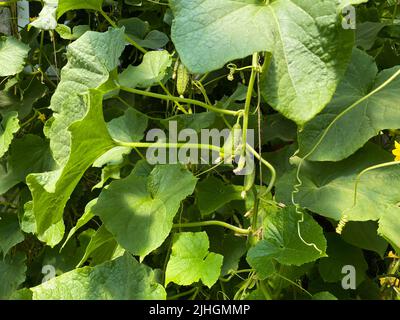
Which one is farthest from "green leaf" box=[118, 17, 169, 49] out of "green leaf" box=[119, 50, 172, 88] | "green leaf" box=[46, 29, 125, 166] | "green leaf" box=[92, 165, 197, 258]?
"green leaf" box=[92, 165, 197, 258]

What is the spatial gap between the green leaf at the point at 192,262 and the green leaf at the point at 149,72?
27cm

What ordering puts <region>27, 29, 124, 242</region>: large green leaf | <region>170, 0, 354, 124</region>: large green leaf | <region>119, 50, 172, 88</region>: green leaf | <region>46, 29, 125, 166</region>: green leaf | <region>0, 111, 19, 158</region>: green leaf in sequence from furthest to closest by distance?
<region>0, 111, 19, 158</region>: green leaf → <region>119, 50, 172, 88</region>: green leaf → <region>46, 29, 125, 166</region>: green leaf → <region>27, 29, 124, 242</region>: large green leaf → <region>170, 0, 354, 124</region>: large green leaf

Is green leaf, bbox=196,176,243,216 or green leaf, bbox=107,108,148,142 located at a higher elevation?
green leaf, bbox=107,108,148,142

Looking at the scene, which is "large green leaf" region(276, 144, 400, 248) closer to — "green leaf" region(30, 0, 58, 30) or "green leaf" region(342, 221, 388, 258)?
"green leaf" region(342, 221, 388, 258)

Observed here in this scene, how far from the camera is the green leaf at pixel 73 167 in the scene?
2.25 feet

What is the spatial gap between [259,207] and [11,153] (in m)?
0.63

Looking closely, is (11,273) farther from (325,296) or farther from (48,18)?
(325,296)

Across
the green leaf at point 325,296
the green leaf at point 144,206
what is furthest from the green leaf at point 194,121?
the green leaf at point 325,296

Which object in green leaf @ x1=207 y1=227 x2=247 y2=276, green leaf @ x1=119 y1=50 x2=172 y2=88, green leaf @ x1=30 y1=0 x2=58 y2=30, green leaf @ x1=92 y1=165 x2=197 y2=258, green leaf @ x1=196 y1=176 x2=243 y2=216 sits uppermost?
green leaf @ x1=30 y1=0 x2=58 y2=30

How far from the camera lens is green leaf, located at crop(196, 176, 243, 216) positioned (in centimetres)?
88

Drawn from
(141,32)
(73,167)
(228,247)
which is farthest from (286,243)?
(141,32)

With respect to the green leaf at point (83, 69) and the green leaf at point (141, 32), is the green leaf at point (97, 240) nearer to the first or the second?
the green leaf at point (83, 69)

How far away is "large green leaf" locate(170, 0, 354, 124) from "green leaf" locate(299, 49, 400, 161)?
0.20 meters
